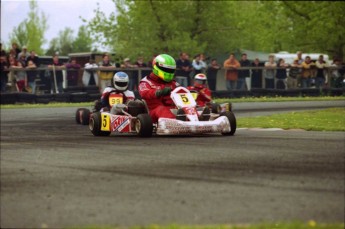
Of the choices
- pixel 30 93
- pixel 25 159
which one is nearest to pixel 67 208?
pixel 25 159

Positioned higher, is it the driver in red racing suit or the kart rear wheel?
the driver in red racing suit

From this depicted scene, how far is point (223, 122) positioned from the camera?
14016 mm

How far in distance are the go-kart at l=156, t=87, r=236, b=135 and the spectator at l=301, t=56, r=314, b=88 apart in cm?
1741

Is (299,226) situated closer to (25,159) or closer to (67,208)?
(67,208)

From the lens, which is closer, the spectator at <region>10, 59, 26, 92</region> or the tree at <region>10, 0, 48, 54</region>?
the spectator at <region>10, 59, 26, 92</region>

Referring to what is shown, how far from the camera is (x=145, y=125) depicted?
13867 millimetres

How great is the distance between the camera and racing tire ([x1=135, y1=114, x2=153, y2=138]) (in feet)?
45.5

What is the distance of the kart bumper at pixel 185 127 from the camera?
13.7 m

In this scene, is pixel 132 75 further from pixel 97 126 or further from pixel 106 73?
pixel 97 126

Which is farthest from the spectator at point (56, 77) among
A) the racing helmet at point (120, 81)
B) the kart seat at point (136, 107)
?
the kart seat at point (136, 107)

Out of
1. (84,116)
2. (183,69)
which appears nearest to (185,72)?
(183,69)

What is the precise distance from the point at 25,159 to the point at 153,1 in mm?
28503

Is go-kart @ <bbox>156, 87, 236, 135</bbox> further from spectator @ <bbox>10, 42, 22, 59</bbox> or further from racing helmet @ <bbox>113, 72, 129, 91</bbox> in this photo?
spectator @ <bbox>10, 42, 22, 59</bbox>

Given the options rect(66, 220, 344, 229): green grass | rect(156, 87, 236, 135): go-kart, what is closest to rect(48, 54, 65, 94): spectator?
rect(156, 87, 236, 135): go-kart
